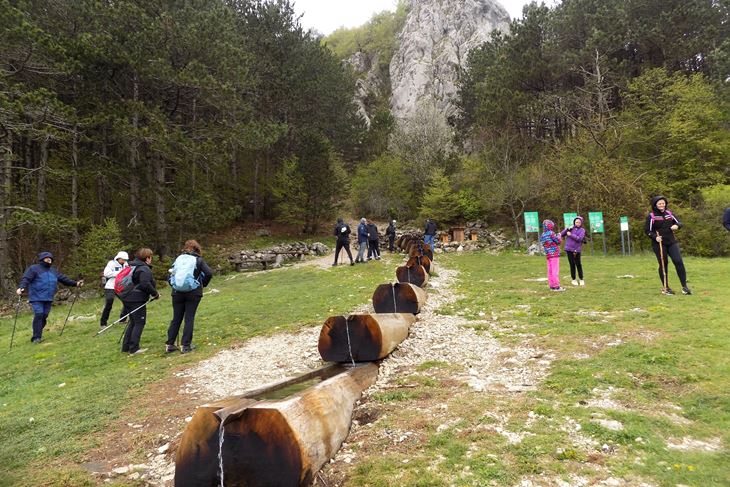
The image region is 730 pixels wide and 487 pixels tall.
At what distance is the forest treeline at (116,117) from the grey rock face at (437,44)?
44.8 metres

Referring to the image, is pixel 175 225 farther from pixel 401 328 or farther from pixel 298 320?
pixel 401 328

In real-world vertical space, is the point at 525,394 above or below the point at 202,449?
below

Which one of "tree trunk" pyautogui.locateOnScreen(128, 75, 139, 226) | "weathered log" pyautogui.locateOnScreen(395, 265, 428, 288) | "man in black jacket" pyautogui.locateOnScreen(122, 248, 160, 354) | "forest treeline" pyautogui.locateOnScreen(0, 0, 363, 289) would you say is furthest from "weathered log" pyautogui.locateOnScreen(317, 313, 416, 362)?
"tree trunk" pyautogui.locateOnScreen(128, 75, 139, 226)

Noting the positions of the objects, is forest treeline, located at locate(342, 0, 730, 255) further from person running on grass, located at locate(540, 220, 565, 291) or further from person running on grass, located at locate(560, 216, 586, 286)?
person running on grass, located at locate(540, 220, 565, 291)

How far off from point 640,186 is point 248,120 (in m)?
21.7

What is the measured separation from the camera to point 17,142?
71.5 feet

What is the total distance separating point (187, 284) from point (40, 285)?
5.02 m

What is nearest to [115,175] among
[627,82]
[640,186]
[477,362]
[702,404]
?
[477,362]

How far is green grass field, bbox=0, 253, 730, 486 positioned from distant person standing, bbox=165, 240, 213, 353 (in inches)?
17.2

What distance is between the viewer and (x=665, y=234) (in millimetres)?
8852

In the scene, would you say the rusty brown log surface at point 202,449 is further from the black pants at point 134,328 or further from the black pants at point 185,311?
the black pants at point 134,328

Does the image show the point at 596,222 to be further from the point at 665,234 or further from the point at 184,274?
the point at 184,274

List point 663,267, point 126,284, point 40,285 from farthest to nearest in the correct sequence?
point 40,285
point 663,267
point 126,284

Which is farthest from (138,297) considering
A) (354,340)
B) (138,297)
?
(354,340)
